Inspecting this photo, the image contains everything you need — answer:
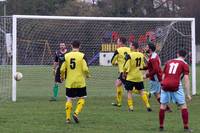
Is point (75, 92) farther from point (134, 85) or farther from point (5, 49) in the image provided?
point (5, 49)

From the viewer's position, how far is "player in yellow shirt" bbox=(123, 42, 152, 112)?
18281 mm

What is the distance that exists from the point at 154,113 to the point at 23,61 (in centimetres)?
1014

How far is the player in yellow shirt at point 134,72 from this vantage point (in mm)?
18281

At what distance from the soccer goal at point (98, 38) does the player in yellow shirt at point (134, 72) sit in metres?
5.72

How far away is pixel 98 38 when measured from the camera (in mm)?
26562

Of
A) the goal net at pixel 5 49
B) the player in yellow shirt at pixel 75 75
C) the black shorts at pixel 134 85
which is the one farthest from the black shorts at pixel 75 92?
the goal net at pixel 5 49

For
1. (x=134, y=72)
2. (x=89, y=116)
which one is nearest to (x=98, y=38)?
(x=134, y=72)

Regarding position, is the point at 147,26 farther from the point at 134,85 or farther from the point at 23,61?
the point at 134,85

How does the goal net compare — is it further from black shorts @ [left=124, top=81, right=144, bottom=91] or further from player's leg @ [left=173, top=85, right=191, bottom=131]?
player's leg @ [left=173, top=85, right=191, bottom=131]

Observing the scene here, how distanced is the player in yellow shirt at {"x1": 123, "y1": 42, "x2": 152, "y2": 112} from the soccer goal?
572 centimetres

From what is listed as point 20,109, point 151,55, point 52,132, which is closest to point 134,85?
point 151,55

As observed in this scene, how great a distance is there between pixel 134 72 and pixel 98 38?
8.34m

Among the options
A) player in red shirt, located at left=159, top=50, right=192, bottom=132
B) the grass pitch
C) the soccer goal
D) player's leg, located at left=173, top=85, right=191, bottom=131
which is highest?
the soccer goal

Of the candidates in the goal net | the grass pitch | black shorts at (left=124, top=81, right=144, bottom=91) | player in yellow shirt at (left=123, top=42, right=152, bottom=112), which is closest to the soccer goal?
the goal net
